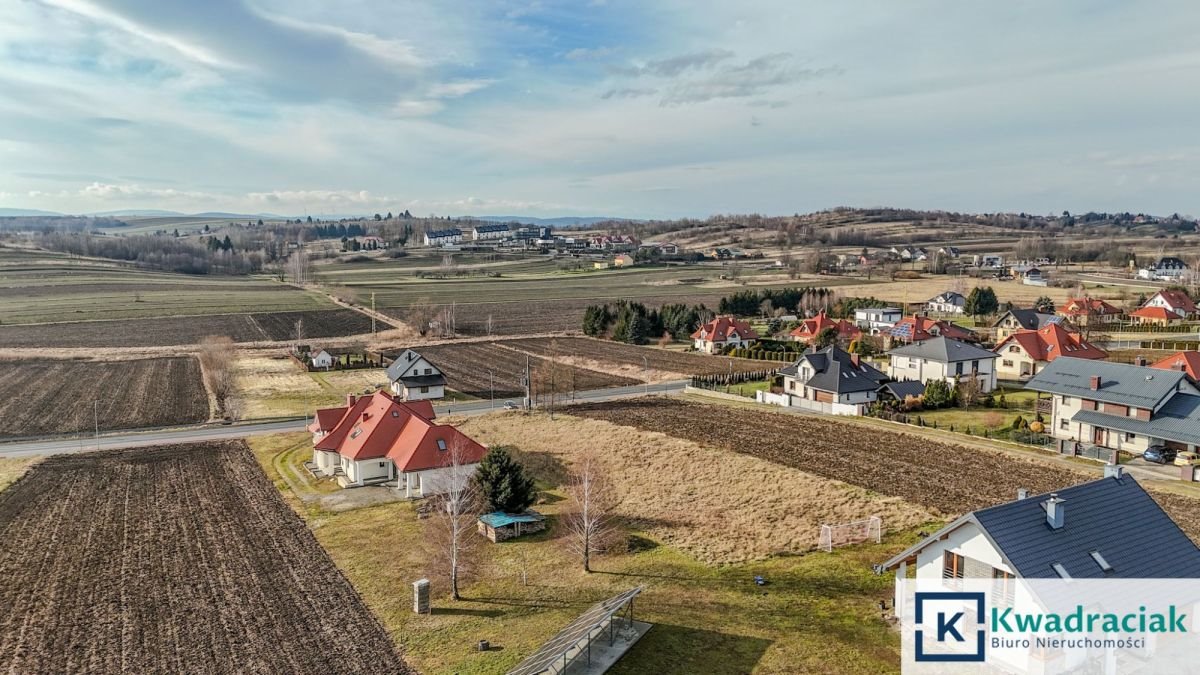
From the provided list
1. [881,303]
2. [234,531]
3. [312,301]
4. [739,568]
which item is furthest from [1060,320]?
[312,301]

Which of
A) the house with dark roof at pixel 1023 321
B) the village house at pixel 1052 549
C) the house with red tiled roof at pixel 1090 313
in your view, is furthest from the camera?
the house with red tiled roof at pixel 1090 313

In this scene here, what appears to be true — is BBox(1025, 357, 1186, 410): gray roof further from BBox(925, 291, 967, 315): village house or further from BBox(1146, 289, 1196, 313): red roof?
BBox(925, 291, 967, 315): village house

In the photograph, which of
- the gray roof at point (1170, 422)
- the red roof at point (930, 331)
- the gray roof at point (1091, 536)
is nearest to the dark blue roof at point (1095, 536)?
the gray roof at point (1091, 536)

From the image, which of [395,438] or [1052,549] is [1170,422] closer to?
[1052,549]

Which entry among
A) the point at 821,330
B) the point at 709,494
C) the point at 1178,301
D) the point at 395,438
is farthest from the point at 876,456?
the point at 1178,301

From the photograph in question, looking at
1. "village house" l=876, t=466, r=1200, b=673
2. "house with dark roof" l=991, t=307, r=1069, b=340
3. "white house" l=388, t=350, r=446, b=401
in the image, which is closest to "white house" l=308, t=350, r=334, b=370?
"white house" l=388, t=350, r=446, b=401

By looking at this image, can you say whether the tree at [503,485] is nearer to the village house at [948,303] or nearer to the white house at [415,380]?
the white house at [415,380]

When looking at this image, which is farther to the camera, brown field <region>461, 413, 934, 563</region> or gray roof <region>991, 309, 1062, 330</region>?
gray roof <region>991, 309, 1062, 330</region>
